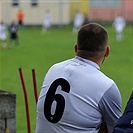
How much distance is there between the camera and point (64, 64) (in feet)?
13.0

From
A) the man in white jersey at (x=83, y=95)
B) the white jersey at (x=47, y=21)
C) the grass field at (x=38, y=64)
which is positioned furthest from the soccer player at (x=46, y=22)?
the man in white jersey at (x=83, y=95)

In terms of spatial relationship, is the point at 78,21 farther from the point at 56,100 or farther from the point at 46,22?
the point at 56,100

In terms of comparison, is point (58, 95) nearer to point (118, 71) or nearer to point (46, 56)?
point (118, 71)

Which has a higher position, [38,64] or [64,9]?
[38,64]

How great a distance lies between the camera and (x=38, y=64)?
2120 cm

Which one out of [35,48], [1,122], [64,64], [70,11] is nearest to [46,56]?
[35,48]

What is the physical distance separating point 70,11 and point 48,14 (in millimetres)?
5362

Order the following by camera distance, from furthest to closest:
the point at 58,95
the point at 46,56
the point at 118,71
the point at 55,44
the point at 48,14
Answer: the point at 48,14 → the point at 55,44 → the point at 46,56 → the point at 118,71 → the point at 58,95

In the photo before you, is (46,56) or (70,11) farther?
(70,11)

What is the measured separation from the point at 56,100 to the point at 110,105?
0.38 m

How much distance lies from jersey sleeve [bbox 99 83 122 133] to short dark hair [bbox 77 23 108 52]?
300mm

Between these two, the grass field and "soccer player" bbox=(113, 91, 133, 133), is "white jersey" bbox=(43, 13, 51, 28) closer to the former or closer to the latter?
the grass field

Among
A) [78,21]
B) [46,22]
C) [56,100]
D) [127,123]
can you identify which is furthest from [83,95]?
[78,21]

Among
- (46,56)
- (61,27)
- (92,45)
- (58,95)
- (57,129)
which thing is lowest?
(61,27)
